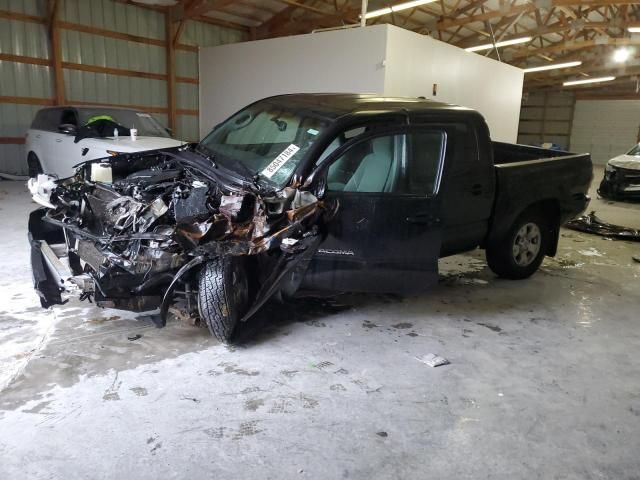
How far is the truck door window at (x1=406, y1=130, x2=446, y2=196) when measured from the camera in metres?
3.60

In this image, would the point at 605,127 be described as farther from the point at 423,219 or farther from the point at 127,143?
the point at 423,219

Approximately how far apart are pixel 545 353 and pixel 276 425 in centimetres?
209

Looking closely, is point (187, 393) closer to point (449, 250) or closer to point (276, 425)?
point (276, 425)

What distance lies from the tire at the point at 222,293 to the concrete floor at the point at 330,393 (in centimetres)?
22

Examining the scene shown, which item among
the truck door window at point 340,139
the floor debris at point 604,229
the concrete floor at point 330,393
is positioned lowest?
the concrete floor at point 330,393

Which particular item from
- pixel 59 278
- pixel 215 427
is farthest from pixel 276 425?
pixel 59 278

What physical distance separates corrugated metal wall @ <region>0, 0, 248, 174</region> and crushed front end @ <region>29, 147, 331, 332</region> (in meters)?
9.51

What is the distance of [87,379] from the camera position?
2850 mm

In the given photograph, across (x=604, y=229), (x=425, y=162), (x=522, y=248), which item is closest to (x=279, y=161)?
(x=425, y=162)

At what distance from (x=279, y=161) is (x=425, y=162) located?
43.9 inches

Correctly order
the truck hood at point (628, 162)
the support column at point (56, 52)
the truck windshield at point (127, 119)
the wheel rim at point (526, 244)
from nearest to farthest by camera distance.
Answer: the wheel rim at point (526, 244) → the truck windshield at point (127, 119) → the truck hood at point (628, 162) → the support column at point (56, 52)

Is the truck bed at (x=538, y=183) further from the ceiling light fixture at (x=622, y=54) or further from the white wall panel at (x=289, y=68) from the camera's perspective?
the ceiling light fixture at (x=622, y=54)

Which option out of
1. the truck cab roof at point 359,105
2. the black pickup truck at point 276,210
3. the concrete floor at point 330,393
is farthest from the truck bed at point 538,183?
the concrete floor at point 330,393

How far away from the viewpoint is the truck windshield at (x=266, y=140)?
343 cm
